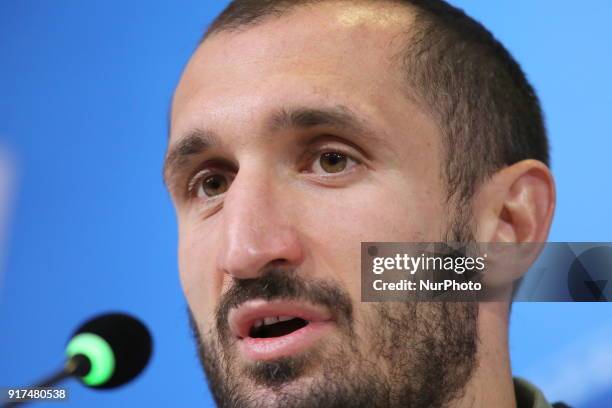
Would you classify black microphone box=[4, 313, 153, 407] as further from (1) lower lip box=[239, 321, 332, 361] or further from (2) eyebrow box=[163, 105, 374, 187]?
(2) eyebrow box=[163, 105, 374, 187]

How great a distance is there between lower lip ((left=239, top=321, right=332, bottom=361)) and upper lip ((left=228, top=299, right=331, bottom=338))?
0.5 inches

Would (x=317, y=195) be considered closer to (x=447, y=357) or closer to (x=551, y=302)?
(x=447, y=357)

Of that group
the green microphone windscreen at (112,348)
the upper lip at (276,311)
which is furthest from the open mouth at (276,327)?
the green microphone windscreen at (112,348)

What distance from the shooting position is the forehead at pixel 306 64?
126 centimetres

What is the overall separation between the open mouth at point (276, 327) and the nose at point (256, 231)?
0.06m

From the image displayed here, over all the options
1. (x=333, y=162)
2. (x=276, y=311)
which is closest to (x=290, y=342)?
(x=276, y=311)

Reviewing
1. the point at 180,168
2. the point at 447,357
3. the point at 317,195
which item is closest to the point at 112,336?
the point at 180,168

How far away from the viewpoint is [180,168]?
142 cm

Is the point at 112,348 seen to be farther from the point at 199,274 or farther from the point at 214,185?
the point at 214,185

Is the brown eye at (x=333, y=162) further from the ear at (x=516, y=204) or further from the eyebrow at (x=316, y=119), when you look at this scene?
the ear at (x=516, y=204)

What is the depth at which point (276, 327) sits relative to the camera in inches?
47.1

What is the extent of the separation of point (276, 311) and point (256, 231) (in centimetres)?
12

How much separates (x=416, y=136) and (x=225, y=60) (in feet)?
1.18

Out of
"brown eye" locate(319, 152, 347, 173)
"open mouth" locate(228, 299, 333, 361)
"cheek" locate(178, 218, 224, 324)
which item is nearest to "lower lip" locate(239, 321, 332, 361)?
"open mouth" locate(228, 299, 333, 361)
